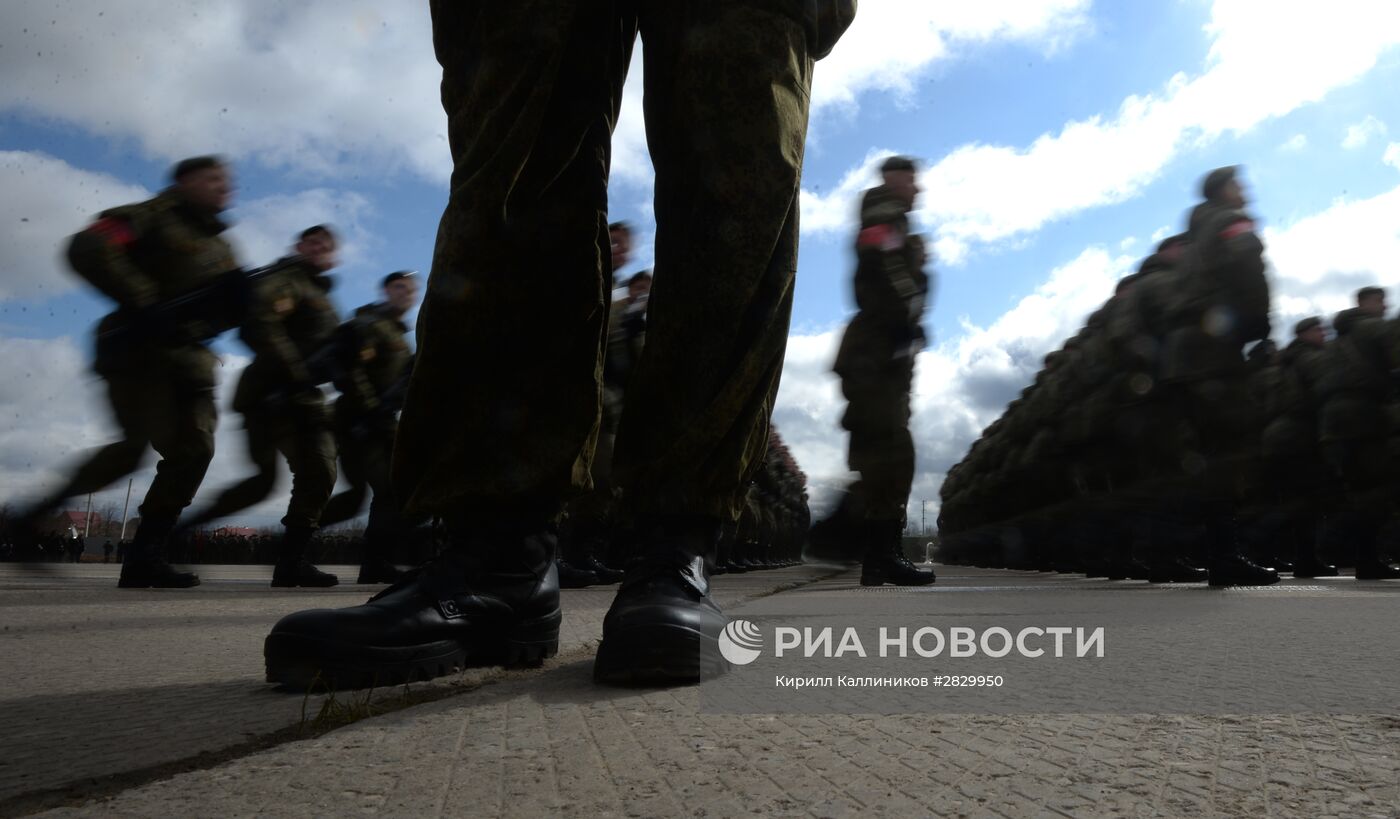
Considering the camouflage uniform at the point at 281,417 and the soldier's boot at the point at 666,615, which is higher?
the camouflage uniform at the point at 281,417

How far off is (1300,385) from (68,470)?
924 cm

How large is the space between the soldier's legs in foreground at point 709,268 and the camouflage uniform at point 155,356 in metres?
4.78

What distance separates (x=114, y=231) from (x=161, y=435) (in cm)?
111

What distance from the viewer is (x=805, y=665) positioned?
49.9 inches

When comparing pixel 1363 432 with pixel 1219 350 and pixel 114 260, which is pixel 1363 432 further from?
pixel 114 260

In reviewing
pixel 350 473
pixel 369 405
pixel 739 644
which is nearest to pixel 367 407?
pixel 369 405

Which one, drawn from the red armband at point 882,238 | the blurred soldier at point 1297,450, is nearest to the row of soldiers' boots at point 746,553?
the red armband at point 882,238

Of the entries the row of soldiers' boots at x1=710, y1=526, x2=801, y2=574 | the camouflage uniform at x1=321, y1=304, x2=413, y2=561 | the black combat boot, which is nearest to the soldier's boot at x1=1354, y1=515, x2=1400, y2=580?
the black combat boot

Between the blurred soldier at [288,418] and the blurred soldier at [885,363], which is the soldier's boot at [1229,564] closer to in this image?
the blurred soldier at [885,363]

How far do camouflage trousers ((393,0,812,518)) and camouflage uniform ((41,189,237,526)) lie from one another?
454 cm

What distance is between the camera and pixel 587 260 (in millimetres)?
1619

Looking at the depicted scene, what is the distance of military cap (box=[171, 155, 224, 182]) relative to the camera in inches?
226

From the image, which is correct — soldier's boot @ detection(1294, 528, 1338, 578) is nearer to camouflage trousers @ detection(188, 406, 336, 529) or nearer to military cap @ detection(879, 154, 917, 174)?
military cap @ detection(879, 154, 917, 174)

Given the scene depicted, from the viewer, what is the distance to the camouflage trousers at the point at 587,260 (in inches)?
56.7
